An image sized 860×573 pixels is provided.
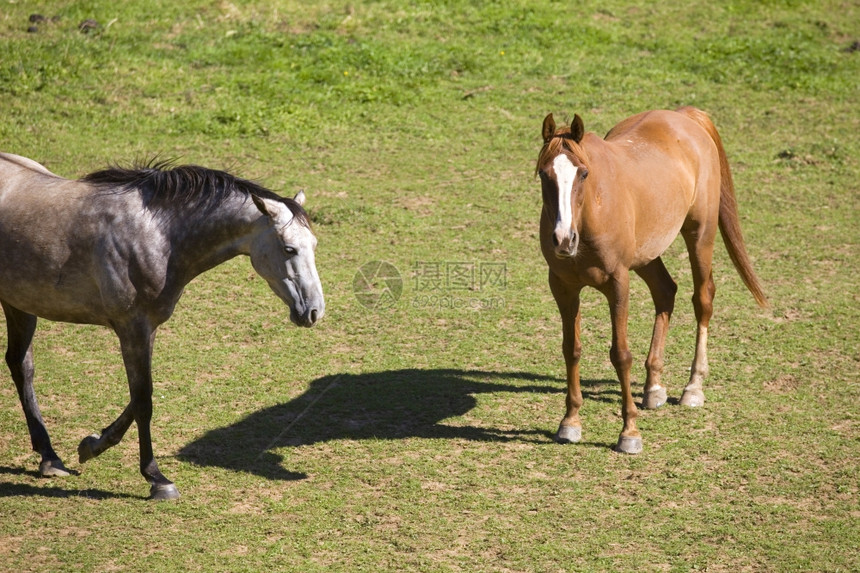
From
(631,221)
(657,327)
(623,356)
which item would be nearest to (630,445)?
(623,356)

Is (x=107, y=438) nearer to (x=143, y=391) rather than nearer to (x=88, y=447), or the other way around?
(x=88, y=447)

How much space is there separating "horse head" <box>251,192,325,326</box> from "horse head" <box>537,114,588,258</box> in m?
1.42

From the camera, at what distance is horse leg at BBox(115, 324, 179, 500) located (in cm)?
565

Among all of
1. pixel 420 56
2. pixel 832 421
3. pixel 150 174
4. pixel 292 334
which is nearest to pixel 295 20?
pixel 420 56

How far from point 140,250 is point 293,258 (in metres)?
0.88

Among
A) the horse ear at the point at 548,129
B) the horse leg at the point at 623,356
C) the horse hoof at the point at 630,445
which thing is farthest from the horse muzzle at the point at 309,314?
the horse hoof at the point at 630,445

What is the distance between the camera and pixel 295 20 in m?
14.0

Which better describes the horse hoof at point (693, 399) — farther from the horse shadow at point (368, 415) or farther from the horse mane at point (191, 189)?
the horse mane at point (191, 189)

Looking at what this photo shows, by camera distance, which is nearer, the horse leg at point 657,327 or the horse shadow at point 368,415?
the horse shadow at point 368,415

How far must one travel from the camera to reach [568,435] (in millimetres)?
6621

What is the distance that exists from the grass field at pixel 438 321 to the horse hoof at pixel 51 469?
0.15 m

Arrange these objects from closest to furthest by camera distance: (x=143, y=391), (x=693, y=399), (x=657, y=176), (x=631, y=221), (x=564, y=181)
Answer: (x=143, y=391) < (x=564, y=181) < (x=631, y=221) < (x=657, y=176) < (x=693, y=399)

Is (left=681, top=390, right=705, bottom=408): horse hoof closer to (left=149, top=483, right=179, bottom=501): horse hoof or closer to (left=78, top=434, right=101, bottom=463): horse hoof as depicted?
(left=149, top=483, right=179, bottom=501): horse hoof

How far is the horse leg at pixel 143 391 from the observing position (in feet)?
18.5
